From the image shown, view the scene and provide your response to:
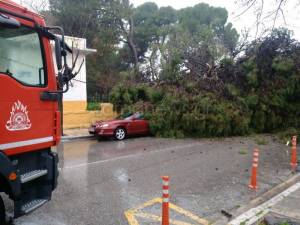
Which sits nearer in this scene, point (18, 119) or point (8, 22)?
point (8, 22)

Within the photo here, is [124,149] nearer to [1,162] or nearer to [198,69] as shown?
[198,69]

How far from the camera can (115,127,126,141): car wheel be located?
16328 millimetres

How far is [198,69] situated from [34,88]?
1532 centimetres

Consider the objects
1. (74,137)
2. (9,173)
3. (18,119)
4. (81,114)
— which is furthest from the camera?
(81,114)

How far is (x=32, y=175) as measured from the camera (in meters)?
4.75

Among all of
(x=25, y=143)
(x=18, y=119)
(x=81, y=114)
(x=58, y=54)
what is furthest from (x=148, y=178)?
(x=81, y=114)

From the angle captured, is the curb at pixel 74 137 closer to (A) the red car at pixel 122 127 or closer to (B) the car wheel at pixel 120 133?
(A) the red car at pixel 122 127

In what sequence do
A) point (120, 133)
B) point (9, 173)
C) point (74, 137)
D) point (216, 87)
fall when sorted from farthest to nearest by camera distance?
point (216, 87) < point (74, 137) < point (120, 133) < point (9, 173)

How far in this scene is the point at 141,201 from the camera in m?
6.91

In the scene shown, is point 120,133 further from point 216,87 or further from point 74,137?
point 216,87

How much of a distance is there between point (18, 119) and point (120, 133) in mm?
12101

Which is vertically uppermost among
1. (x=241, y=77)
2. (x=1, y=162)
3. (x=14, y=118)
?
(x=241, y=77)

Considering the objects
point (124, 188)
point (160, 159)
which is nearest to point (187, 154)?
point (160, 159)

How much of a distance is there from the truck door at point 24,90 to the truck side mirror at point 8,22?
24 cm
